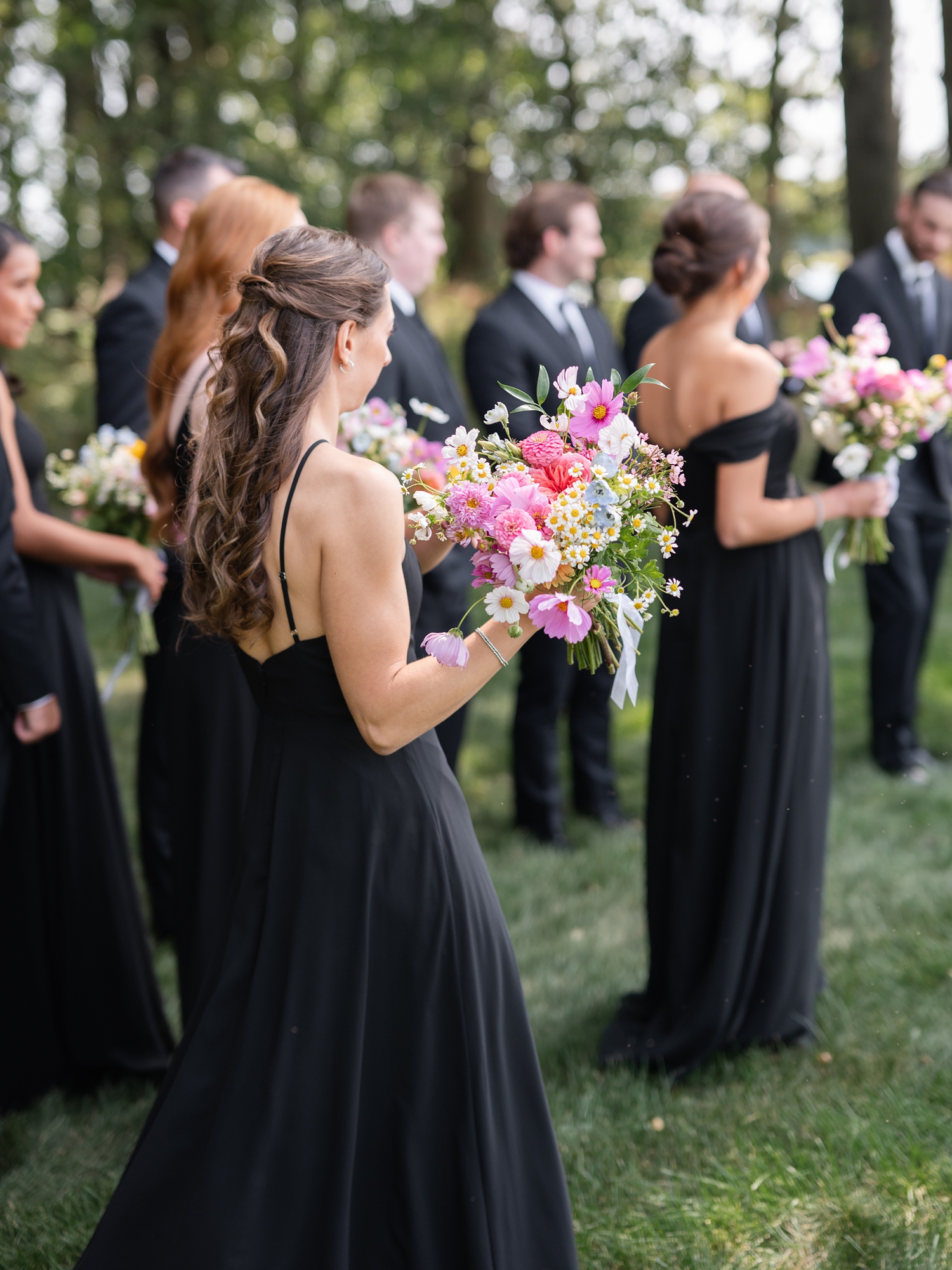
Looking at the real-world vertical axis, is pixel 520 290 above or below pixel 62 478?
above

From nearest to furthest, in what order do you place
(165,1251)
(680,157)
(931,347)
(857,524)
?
(165,1251), (857,524), (931,347), (680,157)

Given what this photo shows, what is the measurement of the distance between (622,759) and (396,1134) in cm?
474

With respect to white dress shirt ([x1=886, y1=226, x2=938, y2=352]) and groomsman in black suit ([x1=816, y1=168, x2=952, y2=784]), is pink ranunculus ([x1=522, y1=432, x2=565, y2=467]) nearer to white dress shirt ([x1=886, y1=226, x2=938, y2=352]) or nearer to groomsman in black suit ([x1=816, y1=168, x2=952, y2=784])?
groomsman in black suit ([x1=816, y1=168, x2=952, y2=784])

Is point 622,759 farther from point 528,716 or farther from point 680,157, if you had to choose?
point 680,157

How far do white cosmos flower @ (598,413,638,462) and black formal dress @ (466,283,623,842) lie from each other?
2.94m

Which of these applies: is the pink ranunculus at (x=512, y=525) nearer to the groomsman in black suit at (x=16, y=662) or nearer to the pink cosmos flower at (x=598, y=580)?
the pink cosmos flower at (x=598, y=580)

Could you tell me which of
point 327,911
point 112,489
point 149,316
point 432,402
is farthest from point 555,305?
point 327,911

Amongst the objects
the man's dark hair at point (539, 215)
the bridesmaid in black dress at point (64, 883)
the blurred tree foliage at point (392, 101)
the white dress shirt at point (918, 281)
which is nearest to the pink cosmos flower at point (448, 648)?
the bridesmaid in black dress at point (64, 883)

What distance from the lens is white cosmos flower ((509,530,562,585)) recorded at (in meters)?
2.02

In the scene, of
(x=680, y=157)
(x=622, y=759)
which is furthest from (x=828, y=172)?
(x=622, y=759)

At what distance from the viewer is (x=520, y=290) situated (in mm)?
5500

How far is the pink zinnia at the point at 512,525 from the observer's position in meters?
2.05

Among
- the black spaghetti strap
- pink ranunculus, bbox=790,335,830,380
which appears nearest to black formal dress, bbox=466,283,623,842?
pink ranunculus, bbox=790,335,830,380

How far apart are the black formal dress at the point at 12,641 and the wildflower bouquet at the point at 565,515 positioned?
1599mm
